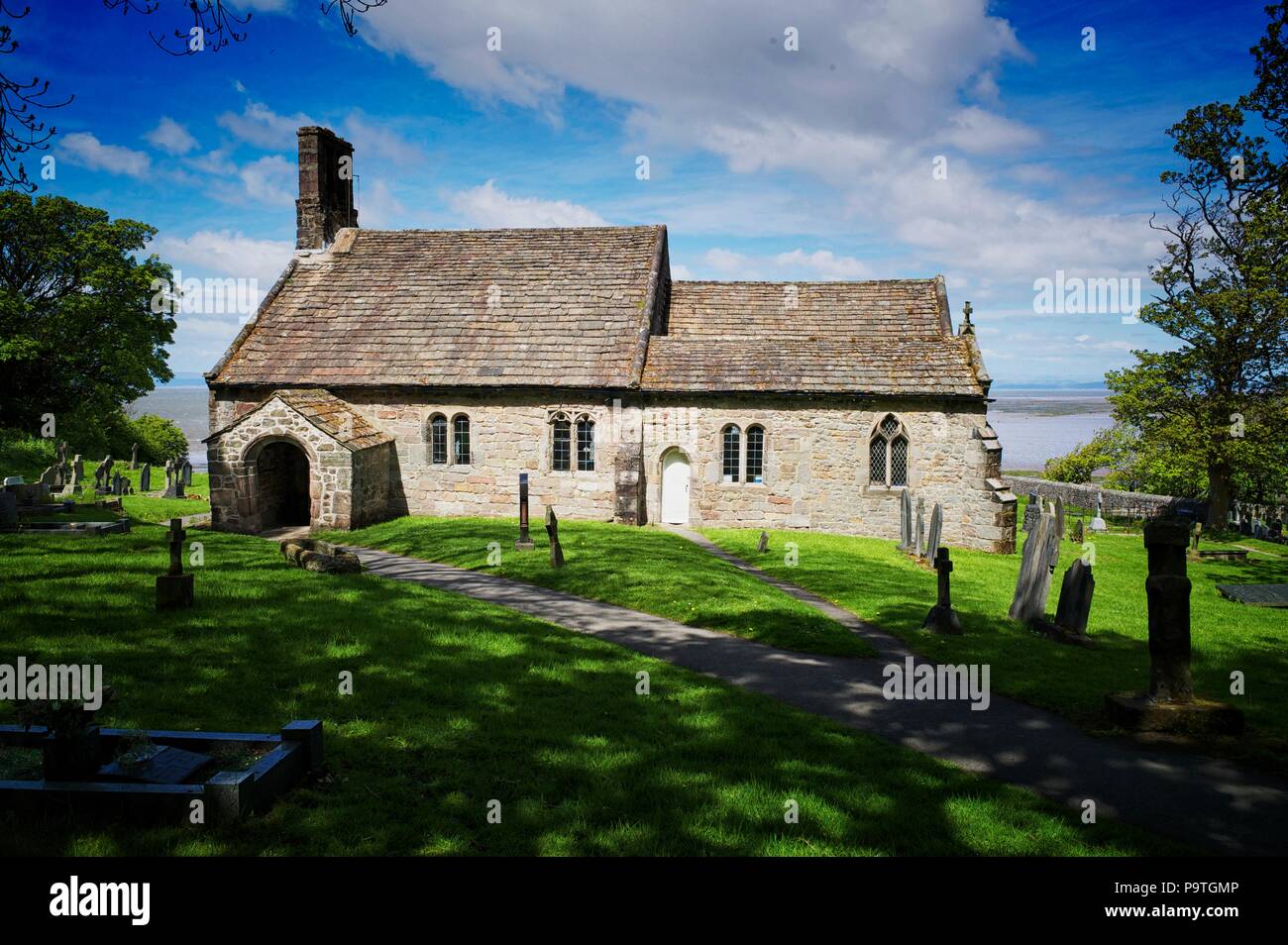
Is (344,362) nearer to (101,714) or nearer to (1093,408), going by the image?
(101,714)

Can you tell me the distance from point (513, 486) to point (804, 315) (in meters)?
12.9

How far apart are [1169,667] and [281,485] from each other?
24.0 meters

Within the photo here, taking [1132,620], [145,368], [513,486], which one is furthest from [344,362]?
[1132,620]

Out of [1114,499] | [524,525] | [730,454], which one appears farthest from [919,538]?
[1114,499]

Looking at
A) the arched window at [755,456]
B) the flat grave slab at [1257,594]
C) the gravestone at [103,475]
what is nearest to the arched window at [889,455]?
the arched window at [755,456]

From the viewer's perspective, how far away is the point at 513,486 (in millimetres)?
24188

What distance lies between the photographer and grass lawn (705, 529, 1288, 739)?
941 centimetres

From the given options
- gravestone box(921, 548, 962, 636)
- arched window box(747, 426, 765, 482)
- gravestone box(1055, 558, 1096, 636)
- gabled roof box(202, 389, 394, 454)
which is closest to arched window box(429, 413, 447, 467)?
gabled roof box(202, 389, 394, 454)

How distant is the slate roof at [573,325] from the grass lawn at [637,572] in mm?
5229

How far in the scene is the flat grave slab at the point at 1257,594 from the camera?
675 inches

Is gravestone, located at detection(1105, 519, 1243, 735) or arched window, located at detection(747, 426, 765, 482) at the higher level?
arched window, located at detection(747, 426, 765, 482)

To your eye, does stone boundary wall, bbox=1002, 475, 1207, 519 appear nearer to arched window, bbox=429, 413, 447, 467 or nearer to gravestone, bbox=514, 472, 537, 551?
gravestone, bbox=514, 472, 537, 551

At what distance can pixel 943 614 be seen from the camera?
12.2 m

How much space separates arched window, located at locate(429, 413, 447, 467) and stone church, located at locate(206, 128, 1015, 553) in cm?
10
